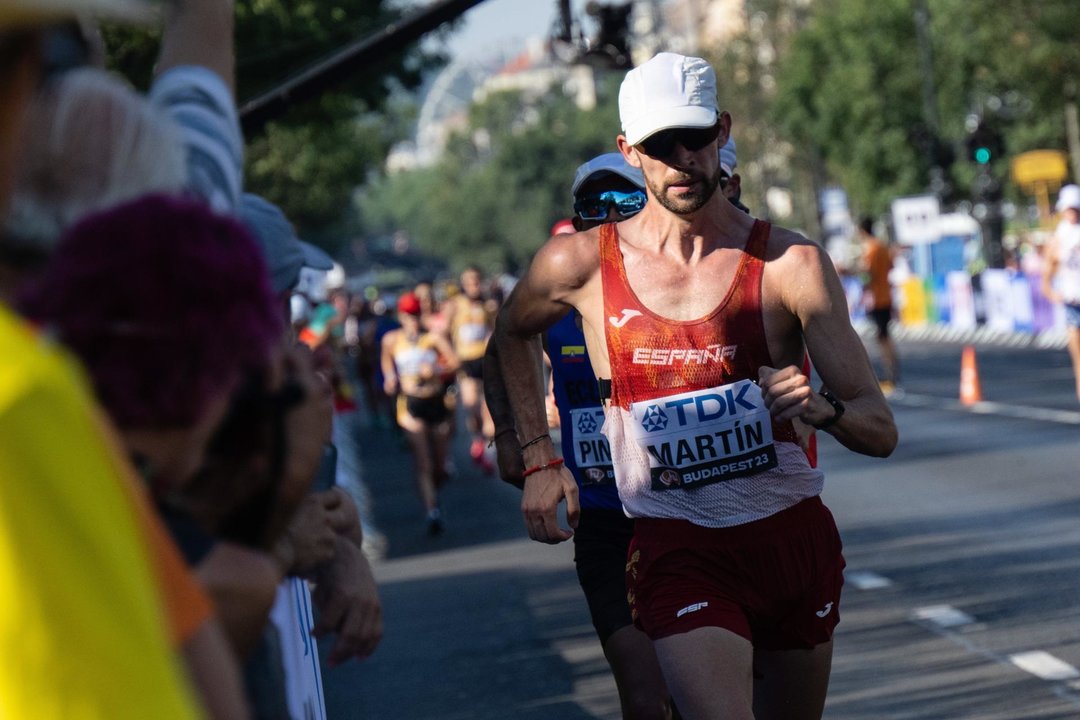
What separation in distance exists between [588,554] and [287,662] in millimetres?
2987

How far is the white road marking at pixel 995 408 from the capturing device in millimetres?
18734

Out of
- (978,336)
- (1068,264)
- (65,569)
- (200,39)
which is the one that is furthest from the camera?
(978,336)

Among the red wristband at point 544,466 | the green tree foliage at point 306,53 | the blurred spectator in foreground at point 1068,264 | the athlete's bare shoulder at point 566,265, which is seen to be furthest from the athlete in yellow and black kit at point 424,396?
the athlete's bare shoulder at point 566,265

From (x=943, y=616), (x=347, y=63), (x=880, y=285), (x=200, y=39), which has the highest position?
(x=347, y=63)

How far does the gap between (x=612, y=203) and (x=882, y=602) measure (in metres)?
4.35

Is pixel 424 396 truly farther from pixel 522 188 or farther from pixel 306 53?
pixel 522 188

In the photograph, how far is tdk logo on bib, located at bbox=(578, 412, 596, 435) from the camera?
6.08 metres

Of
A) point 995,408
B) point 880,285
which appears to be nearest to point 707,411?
point 995,408

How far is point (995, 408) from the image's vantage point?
20.8 meters

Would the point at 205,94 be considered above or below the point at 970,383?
above

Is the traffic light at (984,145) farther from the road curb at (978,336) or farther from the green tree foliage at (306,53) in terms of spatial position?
the green tree foliage at (306,53)

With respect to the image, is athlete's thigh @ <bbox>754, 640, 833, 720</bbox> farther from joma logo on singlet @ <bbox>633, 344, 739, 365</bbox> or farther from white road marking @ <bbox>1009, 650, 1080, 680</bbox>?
white road marking @ <bbox>1009, 650, 1080, 680</bbox>

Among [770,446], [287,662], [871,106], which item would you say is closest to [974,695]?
[770,446]

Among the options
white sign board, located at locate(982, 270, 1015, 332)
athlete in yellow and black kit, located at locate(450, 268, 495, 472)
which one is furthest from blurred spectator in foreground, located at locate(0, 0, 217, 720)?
white sign board, located at locate(982, 270, 1015, 332)
